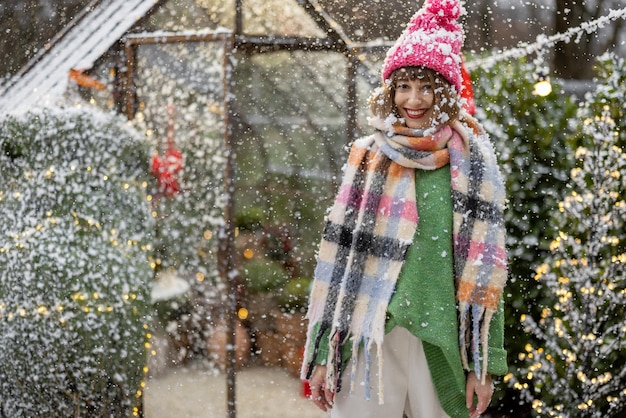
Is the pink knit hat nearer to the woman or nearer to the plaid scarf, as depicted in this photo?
the woman

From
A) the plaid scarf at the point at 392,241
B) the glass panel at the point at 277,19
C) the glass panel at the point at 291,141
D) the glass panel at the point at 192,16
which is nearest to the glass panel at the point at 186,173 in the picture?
the glass panel at the point at 192,16

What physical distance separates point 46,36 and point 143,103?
547mm

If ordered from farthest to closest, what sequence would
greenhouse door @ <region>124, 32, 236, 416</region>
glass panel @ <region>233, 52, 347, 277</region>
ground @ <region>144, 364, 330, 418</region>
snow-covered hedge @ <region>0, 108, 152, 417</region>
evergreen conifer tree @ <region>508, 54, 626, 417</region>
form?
glass panel @ <region>233, 52, 347, 277</region>, ground @ <region>144, 364, 330, 418</region>, greenhouse door @ <region>124, 32, 236, 416</region>, evergreen conifer tree @ <region>508, 54, 626, 417</region>, snow-covered hedge @ <region>0, 108, 152, 417</region>

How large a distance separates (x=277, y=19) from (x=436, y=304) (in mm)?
2301

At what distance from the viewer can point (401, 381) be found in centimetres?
169

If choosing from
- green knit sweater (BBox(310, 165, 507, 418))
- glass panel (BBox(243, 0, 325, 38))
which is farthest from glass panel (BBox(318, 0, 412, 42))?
green knit sweater (BBox(310, 165, 507, 418))

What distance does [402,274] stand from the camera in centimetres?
167

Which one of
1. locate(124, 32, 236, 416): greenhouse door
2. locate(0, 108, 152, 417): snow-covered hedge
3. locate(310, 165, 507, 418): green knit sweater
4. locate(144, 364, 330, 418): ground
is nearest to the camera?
locate(310, 165, 507, 418): green knit sweater

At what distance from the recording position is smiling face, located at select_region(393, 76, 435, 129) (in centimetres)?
170

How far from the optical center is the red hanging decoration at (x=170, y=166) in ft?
10.9

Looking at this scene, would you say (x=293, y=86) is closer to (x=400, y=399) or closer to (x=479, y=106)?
(x=479, y=106)

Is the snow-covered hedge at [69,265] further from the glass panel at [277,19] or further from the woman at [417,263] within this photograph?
the woman at [417,263]

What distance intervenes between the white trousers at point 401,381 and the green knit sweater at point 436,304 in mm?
26

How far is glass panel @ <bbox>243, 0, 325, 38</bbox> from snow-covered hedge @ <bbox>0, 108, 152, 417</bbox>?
1090 millimetres
